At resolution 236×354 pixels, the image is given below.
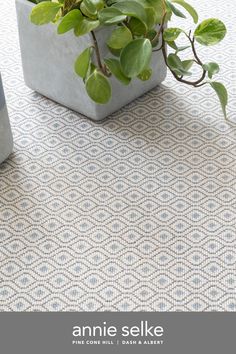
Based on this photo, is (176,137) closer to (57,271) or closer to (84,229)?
(84,229)

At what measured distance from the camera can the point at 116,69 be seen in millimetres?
1806

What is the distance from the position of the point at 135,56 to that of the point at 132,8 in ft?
0.37

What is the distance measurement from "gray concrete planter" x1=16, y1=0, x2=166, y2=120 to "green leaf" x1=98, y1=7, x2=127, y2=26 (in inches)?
3.4

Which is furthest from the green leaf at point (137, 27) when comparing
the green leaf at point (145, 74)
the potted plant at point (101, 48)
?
the green leaf at point (145, 74)

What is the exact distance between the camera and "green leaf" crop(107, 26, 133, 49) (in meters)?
1.78

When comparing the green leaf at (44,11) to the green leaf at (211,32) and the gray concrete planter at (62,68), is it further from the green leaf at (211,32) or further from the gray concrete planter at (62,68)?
the green leaf at (211,32)

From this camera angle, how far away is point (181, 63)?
1.93 meters

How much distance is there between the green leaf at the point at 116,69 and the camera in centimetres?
180

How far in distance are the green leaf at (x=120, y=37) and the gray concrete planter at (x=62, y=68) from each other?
0.14 ft

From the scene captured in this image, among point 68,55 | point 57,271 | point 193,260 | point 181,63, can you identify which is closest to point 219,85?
point 181,63

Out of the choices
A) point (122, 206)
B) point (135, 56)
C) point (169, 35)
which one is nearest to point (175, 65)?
point (169, 35)

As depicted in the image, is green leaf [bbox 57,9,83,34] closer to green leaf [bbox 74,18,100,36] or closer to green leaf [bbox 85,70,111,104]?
green leaf [bbox 74,18,100,36]

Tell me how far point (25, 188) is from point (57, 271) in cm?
30

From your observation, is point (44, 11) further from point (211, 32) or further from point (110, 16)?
point (211, 32)
